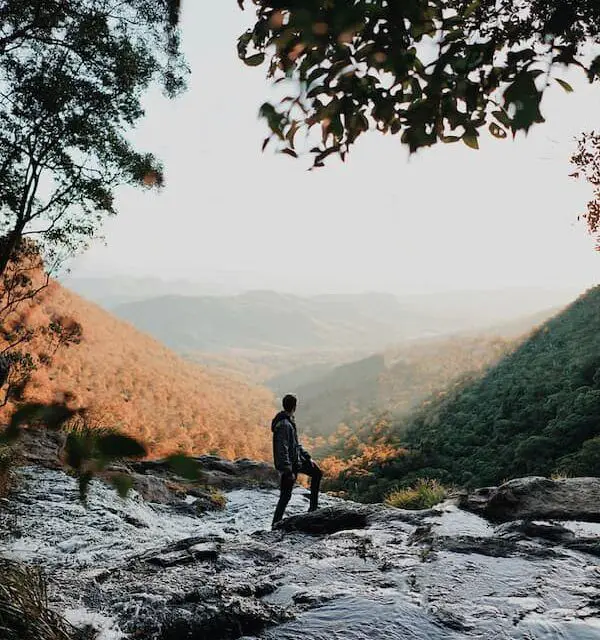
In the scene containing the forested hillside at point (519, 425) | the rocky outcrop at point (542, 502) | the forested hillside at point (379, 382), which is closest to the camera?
the rocky outcrop at point (542, 502)

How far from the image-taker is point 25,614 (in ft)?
9.96

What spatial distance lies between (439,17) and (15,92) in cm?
1018

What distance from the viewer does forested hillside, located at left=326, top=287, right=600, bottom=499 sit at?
1461cm

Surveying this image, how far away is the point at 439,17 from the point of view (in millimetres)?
2756

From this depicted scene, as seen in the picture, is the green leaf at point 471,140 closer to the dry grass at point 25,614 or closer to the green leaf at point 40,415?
the green leaf at point 40,415

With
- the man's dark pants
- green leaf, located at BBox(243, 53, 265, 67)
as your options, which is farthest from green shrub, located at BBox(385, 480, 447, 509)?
green leaf, located at BBox(243, 53, 265, 67)

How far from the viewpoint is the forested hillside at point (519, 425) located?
1461 centimetres

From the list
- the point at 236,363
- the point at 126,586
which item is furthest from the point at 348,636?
the point at 236,363

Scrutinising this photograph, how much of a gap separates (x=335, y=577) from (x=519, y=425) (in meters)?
15.0

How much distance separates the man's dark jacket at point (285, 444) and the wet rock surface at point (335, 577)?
0.78m

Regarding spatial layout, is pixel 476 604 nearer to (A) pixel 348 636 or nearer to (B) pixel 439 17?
(A) pixel 348 636

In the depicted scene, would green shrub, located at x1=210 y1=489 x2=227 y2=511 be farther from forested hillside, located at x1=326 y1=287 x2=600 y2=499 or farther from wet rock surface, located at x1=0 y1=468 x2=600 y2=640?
forested hillside, located at x1=326 y1=287 x2=600 y2=499

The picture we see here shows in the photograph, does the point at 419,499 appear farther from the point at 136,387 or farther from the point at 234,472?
the point at 136,387

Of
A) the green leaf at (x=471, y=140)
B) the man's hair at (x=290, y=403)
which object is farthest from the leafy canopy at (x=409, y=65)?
the man's hair at (x=290, y=403)
